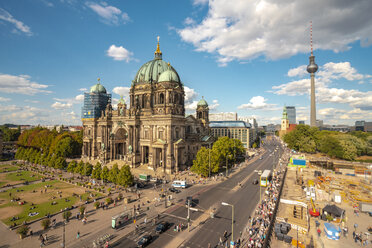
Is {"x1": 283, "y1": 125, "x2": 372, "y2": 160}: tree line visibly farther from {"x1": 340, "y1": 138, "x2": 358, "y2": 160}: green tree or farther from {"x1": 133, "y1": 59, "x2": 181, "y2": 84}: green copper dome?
A: {"x1": 133, "y1": 59, "x2": 181, "y2": 84}: green copper dome

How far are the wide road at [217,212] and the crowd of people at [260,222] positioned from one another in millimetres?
1375

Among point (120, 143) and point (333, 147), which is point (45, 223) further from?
point (333, 147)

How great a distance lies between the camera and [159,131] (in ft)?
223

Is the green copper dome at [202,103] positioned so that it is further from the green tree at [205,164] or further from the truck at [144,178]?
the truck at [144,178]

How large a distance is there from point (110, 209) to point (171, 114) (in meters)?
35.1

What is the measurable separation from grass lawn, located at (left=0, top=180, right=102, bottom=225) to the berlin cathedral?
23.3 meters

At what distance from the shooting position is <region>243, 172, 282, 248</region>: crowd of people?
28561 mm

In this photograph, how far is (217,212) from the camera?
37.8m

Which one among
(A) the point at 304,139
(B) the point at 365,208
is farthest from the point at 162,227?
(A) the point at 304,139

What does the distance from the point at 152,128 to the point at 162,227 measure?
4253 centimetres

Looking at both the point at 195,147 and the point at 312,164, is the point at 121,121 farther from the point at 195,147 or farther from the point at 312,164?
the point at 312,164

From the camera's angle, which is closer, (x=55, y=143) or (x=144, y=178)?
(x=144, y=178)

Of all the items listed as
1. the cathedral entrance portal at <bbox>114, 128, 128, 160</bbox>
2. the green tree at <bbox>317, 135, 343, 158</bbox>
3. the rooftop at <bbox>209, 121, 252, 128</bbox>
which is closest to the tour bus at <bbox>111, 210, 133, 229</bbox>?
the cathedral entrance portal at <bbox>114, 128, 128, 160</bbox>

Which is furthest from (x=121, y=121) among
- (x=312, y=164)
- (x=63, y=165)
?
(x=312, y=164)
